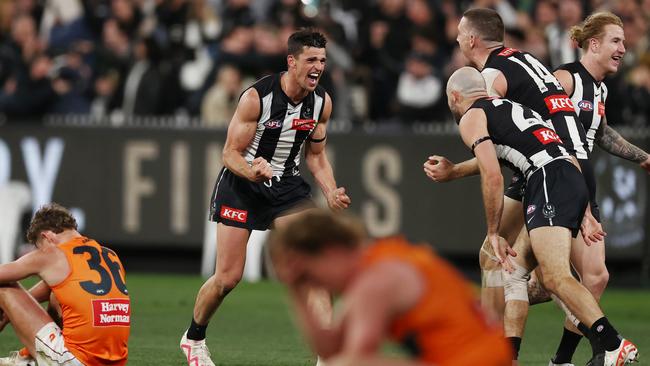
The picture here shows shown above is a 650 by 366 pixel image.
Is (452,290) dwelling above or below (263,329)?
above

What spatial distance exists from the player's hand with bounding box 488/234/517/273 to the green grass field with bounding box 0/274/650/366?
1.64m

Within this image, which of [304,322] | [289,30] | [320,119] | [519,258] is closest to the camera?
[304,322]

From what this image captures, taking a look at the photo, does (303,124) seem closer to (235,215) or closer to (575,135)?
(235,215)

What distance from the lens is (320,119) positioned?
400 inches

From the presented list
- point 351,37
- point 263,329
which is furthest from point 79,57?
point 263,329

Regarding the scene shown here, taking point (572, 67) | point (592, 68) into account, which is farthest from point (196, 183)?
point (592, 68)

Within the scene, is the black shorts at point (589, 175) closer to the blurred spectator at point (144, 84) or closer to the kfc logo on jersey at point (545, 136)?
the kfc logo on jersey at point (545, 136)

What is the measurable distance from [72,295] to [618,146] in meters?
4.54

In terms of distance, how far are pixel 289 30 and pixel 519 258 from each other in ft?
29.5

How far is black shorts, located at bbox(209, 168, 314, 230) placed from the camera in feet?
31.9

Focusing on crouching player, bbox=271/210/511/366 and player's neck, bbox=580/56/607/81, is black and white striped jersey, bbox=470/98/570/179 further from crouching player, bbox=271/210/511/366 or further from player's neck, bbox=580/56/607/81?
crouching player, bbox=271/210/511/366

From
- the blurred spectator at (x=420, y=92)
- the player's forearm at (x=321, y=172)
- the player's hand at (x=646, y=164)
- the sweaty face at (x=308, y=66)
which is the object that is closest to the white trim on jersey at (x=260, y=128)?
the sweaty face at (x=308, y=66)

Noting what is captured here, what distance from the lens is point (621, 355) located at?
341 inches

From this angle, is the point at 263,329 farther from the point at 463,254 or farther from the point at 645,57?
the point at 645,57
